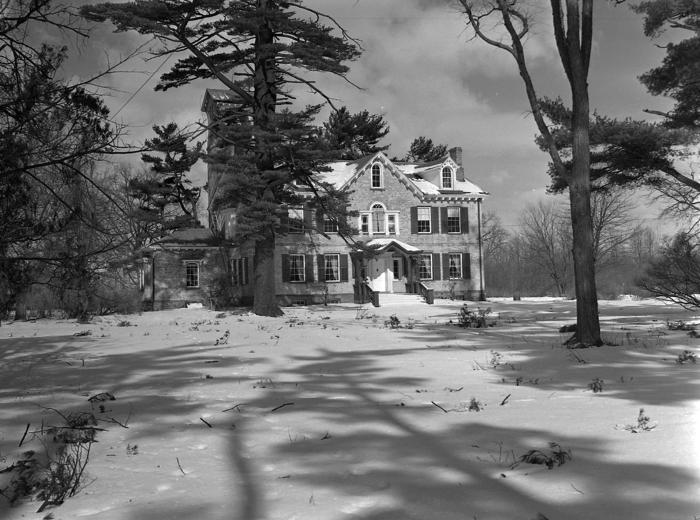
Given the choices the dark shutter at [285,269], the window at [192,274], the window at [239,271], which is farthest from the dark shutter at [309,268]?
the window at [192,274]

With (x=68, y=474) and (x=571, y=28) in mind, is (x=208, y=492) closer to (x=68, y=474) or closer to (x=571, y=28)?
(x=68, y=474)

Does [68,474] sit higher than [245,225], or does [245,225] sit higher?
[245,225]

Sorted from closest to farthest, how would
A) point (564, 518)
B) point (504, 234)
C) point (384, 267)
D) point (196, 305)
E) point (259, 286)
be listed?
point (564, 518), point (259, 286), point (196, 305), point (384, 267), point (504, 234)

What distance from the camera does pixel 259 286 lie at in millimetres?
23500

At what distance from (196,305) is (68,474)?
27.6 metres

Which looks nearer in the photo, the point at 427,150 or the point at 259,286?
the point at 259,286

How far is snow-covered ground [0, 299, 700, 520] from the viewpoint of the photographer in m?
3.15

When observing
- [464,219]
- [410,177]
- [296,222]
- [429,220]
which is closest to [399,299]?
[429,220]

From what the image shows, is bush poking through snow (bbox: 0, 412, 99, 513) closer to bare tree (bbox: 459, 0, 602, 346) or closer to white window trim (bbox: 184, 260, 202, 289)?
bare tree (bbox: 459, 0, 602, 346)

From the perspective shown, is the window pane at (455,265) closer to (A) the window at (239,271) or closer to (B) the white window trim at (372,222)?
(B) the white window trim at (372,222)

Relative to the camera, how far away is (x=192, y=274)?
3153cm

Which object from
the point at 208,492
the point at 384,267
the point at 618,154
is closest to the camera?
the point at 208,492

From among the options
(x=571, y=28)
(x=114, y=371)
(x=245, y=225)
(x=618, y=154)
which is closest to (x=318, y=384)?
(x=114, y=371)

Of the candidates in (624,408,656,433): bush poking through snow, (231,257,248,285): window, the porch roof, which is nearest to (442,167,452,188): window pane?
the porch roof
